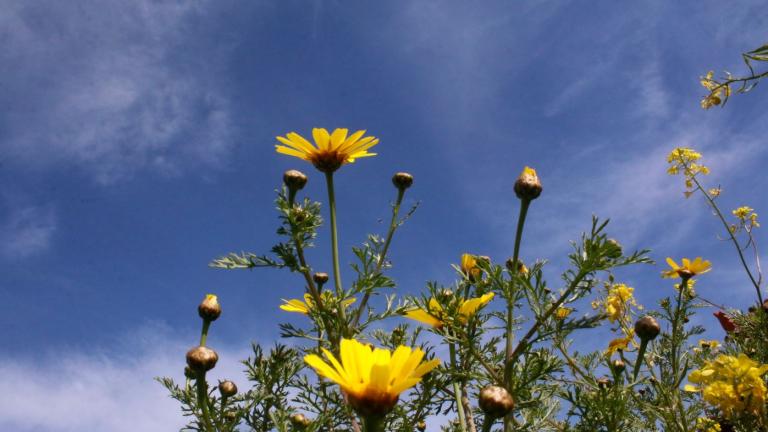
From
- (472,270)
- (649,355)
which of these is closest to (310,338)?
(472,270)

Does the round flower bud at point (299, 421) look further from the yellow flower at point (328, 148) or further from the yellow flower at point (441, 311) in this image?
the yellow flower at point (328, 148)

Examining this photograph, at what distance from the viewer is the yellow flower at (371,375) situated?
3.52 feet

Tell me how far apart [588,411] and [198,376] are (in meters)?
1.29

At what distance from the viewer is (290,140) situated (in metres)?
2.00

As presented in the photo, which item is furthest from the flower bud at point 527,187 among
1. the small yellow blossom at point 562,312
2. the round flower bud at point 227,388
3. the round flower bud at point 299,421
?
the round flower bud at point 227,388

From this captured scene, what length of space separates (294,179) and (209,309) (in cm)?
56

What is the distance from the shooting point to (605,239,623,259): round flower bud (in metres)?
1.58

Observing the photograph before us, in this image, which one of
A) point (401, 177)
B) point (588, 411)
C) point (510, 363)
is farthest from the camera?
point (401, 177)

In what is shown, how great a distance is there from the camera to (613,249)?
5.18 ft

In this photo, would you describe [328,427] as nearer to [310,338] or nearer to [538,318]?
[310,338]

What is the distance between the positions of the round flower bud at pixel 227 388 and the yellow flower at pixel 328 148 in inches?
35.9

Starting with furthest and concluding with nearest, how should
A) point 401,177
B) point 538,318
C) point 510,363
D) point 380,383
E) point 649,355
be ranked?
point 649,355, point 401,177, point 538,318, point 510,363, point 380,383

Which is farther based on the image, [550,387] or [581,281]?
[550,387]

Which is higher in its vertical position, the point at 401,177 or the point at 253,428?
the point at 401,177
